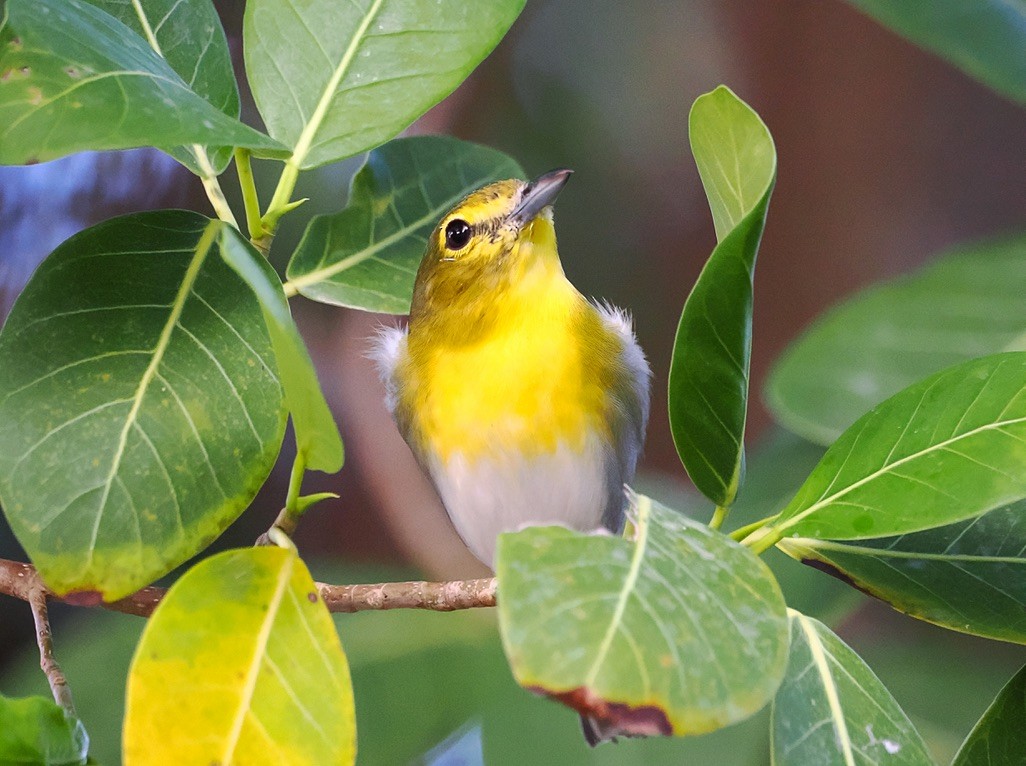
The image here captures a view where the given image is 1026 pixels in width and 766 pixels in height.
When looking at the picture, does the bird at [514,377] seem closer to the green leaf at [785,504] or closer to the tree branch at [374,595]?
the green leaf at [785,504]

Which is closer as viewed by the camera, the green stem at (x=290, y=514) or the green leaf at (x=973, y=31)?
the green stem at (x=290, y=514)

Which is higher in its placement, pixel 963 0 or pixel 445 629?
pixel 963 0

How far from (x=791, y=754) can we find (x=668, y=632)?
0.20m

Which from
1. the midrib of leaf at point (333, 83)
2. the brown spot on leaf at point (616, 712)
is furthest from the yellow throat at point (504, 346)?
the brown spot on leaf at point (616, 712)

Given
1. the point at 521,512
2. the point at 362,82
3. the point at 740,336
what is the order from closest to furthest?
the point at 740,336, the point at 362,82, the point at 521,512

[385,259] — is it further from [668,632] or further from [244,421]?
[668,632]

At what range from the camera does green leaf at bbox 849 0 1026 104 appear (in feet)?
3.01

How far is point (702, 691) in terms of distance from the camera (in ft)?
1.28

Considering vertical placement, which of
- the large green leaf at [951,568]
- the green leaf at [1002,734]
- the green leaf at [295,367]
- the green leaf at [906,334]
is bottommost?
the green leaf at [1002,734]

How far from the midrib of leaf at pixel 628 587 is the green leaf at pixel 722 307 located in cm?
11

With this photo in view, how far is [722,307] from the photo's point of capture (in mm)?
532

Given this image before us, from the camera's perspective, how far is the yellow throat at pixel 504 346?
104cm

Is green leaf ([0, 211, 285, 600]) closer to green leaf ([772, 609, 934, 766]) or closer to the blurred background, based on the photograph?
green leaf ([772, 609, 934, 766])

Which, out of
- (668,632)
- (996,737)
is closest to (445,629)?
(996,737)
